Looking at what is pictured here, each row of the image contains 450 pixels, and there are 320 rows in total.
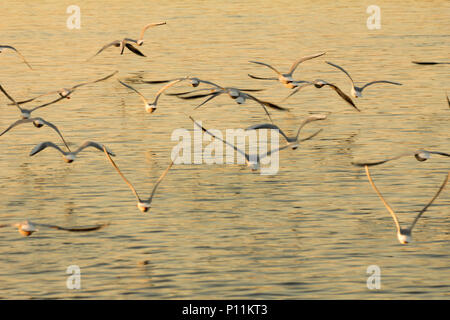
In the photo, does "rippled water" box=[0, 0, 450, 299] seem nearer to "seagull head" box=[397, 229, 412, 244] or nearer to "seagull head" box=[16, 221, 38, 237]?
"seagull head" box=[397, 229, 412, 244]

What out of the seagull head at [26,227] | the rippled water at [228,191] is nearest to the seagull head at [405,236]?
the rippled water at [228,191]

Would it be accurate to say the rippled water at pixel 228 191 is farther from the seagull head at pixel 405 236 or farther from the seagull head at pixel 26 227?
the seagull head at pixel 26 227

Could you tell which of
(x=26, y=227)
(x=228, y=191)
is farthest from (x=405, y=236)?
(x=228, y=191)

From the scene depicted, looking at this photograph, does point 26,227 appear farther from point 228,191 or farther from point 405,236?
point 228,191

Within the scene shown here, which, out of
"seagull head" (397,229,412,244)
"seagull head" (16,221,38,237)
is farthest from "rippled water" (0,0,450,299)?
"seagull head" (16,221,38,237)

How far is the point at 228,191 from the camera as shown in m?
46.7

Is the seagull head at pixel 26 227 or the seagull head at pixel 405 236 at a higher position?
the seagull head at pixel 26 227

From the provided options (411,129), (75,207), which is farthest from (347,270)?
(411,129)

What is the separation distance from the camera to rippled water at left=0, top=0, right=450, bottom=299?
117 feet

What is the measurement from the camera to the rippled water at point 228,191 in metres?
35.5

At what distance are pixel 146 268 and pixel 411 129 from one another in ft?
92.2

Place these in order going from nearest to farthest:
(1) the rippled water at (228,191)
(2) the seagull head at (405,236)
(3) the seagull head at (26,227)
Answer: (2) the seagull head at (405,236), (1) the rippled water at (228,191), (3) the seagull head at (26,227)

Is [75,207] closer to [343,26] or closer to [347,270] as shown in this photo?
[347,270]

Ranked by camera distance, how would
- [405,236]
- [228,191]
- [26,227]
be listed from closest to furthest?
[405,236]
[26,227]
[228,191]
